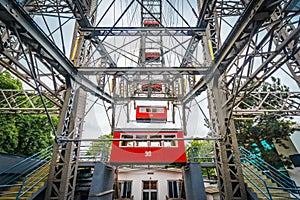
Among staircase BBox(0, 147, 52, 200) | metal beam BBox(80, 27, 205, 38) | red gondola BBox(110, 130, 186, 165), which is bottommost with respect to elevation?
A: staircase BBox(0, 147, 52, 200)

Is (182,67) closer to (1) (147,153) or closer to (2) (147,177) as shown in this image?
(1) (147,153)

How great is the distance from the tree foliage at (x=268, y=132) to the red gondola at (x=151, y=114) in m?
5.83

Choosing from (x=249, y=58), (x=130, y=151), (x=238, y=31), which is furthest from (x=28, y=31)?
(x=130, y=151)

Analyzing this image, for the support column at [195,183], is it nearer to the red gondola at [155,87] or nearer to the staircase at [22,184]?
the staircase at [22,184]

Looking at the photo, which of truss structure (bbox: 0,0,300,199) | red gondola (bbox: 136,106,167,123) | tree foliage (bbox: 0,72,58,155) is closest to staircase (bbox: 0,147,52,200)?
truss structure (bbox: 0,0,300,199)

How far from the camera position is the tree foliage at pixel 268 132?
1042 centimetres

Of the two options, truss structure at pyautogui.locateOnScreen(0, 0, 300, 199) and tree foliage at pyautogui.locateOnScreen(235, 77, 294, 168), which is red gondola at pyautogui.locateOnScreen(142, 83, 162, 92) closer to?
truss structure at pyautogui.locateOnScreen(0, 0, 300, 199)

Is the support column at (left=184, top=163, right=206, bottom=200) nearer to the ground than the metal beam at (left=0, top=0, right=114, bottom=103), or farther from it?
nearer to the ground

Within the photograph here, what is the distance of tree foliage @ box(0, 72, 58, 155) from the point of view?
34.7ft

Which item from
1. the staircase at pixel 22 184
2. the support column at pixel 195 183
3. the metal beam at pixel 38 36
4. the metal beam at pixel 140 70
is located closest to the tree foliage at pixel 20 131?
the staircase at pixel 22 184

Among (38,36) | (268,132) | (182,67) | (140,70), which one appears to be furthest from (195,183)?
(268,132)

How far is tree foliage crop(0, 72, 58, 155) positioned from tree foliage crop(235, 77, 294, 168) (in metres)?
15.7

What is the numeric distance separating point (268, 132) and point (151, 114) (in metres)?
8.11

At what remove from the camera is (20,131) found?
39.8ft
